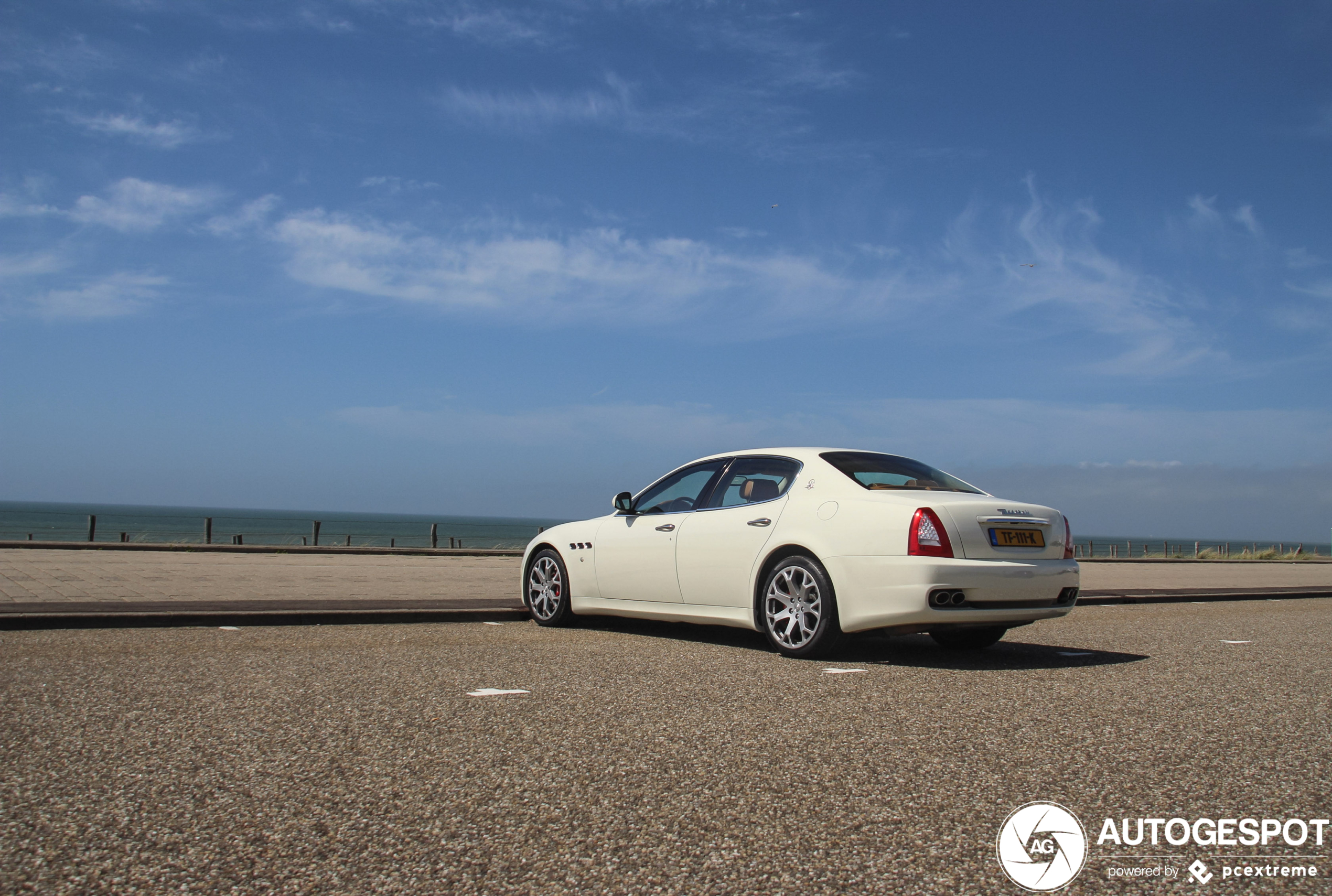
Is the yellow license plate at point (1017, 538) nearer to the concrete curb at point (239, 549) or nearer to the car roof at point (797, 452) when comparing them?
the car roof at point (797, 452)

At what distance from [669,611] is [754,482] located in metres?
1.22

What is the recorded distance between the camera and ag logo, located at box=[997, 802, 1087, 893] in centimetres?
278

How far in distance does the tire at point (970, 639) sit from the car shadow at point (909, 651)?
2.4 inches

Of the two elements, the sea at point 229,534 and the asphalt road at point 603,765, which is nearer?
the asphalt road at point 603,765

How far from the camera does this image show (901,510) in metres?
6.61

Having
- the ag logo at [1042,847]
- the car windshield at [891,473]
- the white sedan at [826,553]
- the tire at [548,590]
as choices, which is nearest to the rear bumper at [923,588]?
the white sedan at [826,553]

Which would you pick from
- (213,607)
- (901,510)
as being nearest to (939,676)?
(901,510)

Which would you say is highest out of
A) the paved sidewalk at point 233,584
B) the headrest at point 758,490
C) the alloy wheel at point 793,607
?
the headrest at point 758,490

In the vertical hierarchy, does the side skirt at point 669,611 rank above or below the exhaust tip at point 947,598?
below

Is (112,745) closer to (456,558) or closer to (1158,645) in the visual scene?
(1158,645)

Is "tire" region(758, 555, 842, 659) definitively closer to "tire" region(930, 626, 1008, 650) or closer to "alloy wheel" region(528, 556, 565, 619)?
"tire" region(930, 626, 1008, 650)

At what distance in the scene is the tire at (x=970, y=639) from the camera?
25.4 feet

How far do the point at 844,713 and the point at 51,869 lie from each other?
3.33 meters

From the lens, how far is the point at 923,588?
6.38 meters
